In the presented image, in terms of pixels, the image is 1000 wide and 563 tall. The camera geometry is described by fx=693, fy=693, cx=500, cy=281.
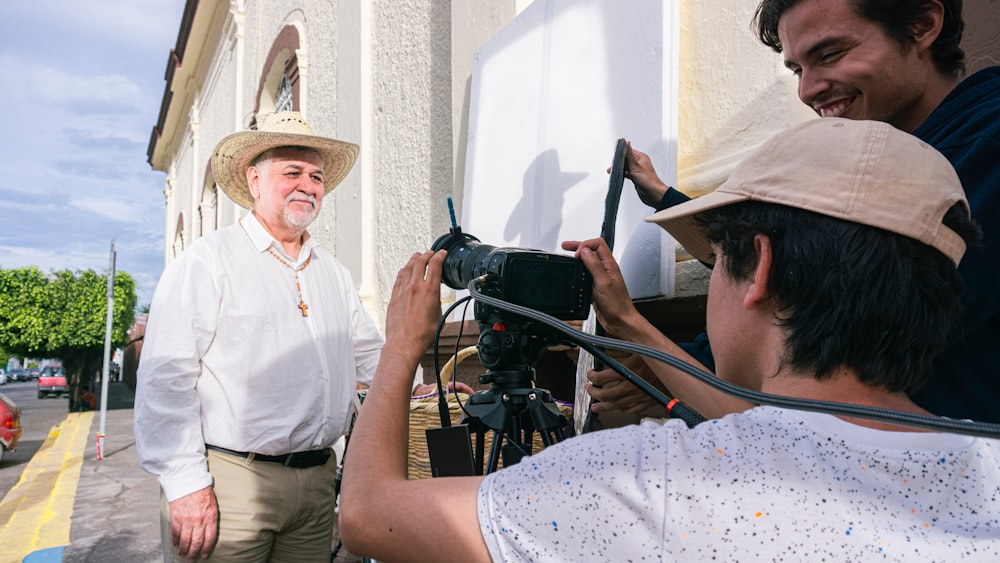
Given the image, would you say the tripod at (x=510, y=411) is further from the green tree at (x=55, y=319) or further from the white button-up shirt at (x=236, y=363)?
the green tree at (x=55, y=319)

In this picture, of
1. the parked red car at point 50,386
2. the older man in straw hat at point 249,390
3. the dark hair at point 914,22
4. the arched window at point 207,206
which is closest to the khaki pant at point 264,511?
the older man in straw hat at point 249,390

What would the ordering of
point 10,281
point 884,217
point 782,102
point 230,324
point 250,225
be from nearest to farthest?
point 884,217 < point 782,102 < point 230,324 < point 250,225 < point 10,281

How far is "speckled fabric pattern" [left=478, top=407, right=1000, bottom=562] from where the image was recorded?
69 cm

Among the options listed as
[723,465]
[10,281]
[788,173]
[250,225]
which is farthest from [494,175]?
[10,281]

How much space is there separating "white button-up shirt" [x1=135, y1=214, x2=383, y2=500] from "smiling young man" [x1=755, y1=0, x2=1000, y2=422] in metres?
1.73

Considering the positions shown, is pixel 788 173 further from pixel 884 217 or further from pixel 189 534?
pixel 189 534

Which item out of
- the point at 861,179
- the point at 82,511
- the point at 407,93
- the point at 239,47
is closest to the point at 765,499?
the point at 861,179

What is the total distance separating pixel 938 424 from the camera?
696 millimetres

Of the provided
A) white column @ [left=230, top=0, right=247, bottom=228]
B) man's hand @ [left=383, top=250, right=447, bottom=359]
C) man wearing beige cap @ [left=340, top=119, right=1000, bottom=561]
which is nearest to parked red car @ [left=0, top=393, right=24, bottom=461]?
white column @ [left=230, top=0, right=247, bottom=228]

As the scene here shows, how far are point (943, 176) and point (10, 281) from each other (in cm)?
2420

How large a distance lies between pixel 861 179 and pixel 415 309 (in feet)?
2.21

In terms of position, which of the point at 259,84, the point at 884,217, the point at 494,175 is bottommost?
the point at 884,217

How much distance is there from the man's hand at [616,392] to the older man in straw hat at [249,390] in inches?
45.1

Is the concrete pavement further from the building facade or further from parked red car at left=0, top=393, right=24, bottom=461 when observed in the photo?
the building facade
